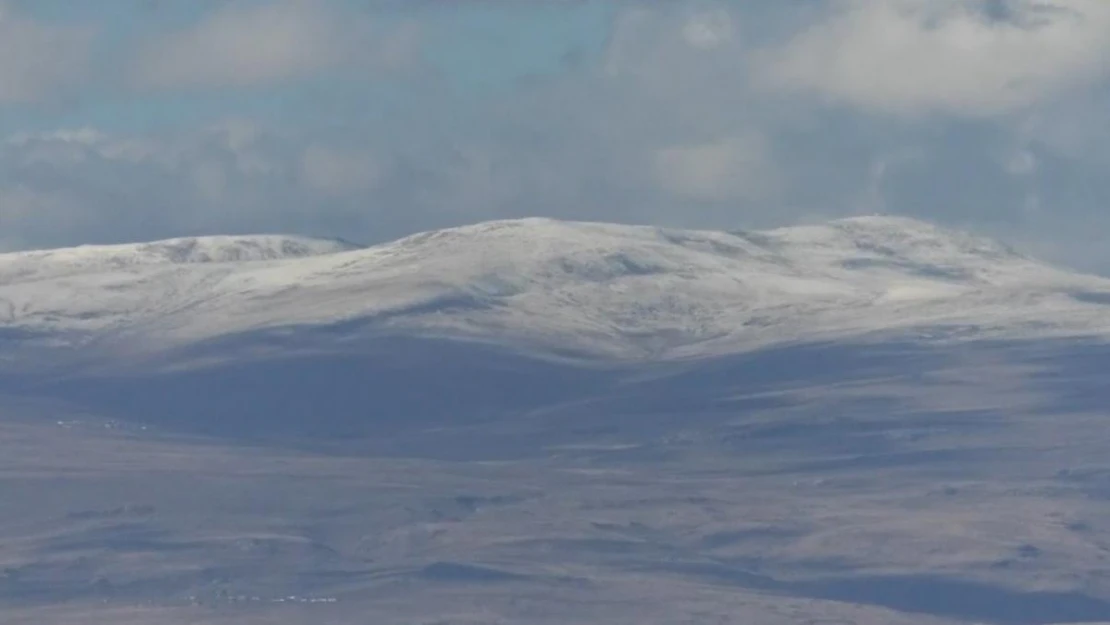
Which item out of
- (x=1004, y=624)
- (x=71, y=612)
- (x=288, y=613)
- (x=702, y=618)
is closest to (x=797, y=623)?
(x=702, y=618)

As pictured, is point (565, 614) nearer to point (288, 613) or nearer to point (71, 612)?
point (288, 613)

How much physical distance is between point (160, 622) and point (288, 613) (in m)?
10.7

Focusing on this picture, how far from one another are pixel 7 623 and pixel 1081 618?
85894 millimetres

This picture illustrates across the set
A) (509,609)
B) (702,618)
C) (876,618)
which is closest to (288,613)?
(509,609)

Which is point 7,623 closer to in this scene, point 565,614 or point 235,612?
point 235,612

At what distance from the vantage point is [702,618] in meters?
191

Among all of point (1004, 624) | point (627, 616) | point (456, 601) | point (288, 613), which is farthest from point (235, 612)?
point (1004, 624)

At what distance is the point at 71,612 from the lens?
198 meters


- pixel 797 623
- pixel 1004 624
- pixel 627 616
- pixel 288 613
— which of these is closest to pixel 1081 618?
pixel 1004 624

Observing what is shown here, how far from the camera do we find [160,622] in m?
190

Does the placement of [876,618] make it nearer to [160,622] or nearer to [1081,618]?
[1081,618]

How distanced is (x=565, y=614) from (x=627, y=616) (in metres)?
5.66

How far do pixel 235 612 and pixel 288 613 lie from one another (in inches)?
184

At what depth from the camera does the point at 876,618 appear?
639 ft
